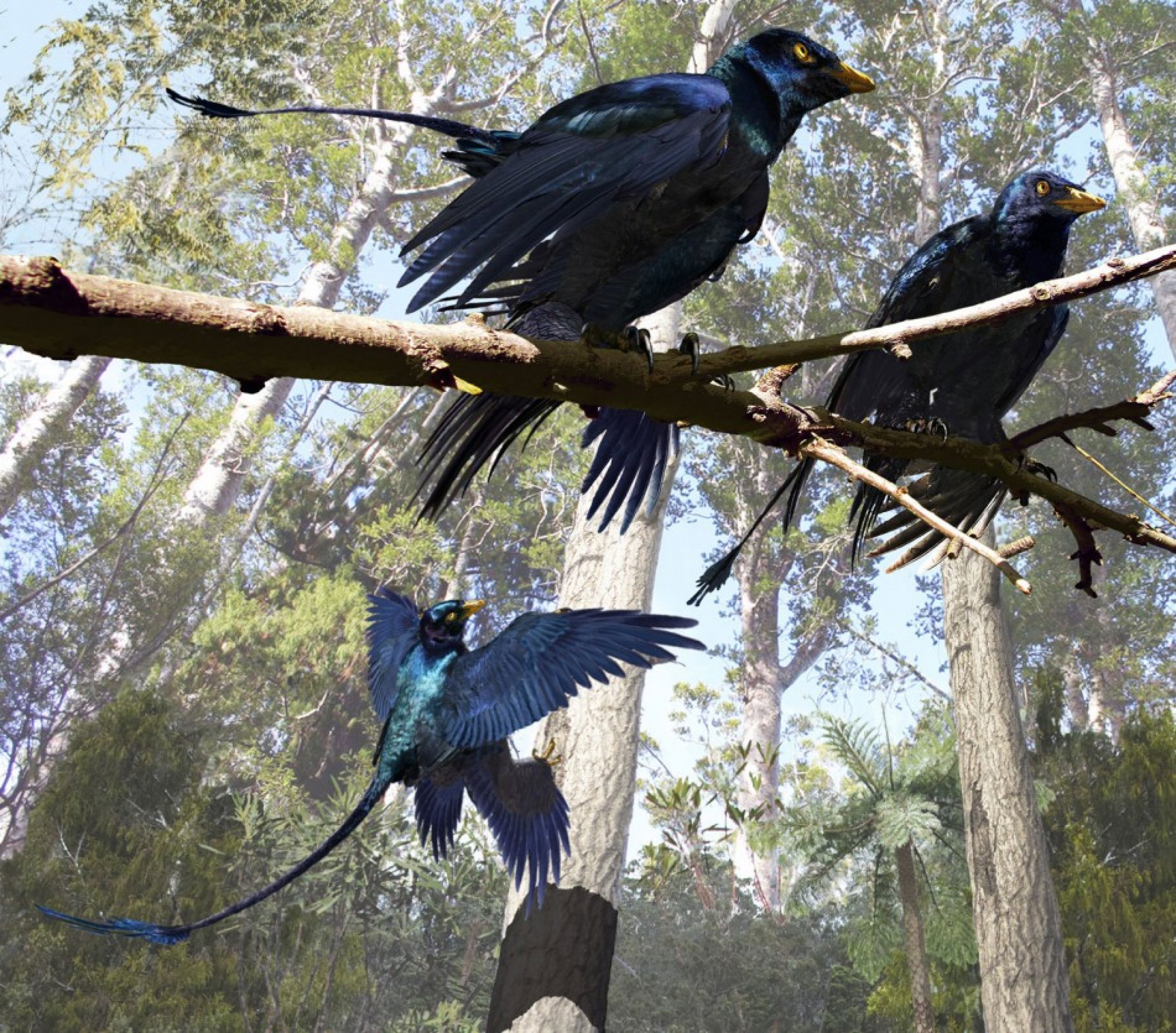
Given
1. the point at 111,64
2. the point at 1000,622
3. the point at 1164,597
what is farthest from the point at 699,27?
Answer: the point at 1164,597

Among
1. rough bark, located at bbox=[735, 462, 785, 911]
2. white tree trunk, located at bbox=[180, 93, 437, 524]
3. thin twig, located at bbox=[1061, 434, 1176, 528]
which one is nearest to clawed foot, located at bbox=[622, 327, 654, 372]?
thin twig, located at bbox=[1061, 434, 1176, 528]

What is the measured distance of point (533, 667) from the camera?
2186mm

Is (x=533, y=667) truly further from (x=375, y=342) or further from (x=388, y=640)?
(x=375, y=342)

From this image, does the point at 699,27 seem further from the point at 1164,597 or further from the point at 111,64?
the point at 1164,597

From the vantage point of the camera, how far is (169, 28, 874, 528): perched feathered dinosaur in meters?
1.15

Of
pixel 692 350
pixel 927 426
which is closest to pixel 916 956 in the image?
pixel 927 426

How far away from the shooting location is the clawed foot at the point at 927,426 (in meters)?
1.85

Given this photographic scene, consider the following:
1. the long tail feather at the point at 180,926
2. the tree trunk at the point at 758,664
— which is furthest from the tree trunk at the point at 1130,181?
the long tail feather at the point at 180,926

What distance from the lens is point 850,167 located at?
13305 millimetres

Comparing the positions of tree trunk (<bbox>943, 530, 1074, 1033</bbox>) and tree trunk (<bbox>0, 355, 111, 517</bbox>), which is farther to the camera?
tree trunk (<bbox>0, 355, 111, 517</bbox>)

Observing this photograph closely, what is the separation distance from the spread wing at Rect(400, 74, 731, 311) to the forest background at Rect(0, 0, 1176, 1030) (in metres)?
3.52

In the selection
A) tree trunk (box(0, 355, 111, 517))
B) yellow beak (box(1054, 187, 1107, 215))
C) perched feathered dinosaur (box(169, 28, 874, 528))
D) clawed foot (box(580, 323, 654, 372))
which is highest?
tree trunk (box(0, 355, 111, 517))

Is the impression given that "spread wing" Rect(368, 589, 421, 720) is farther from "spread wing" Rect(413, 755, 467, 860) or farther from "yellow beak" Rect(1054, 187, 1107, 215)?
"yellow beak" Rect(1054, 187, 1107, 215)

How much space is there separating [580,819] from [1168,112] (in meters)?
12.6
